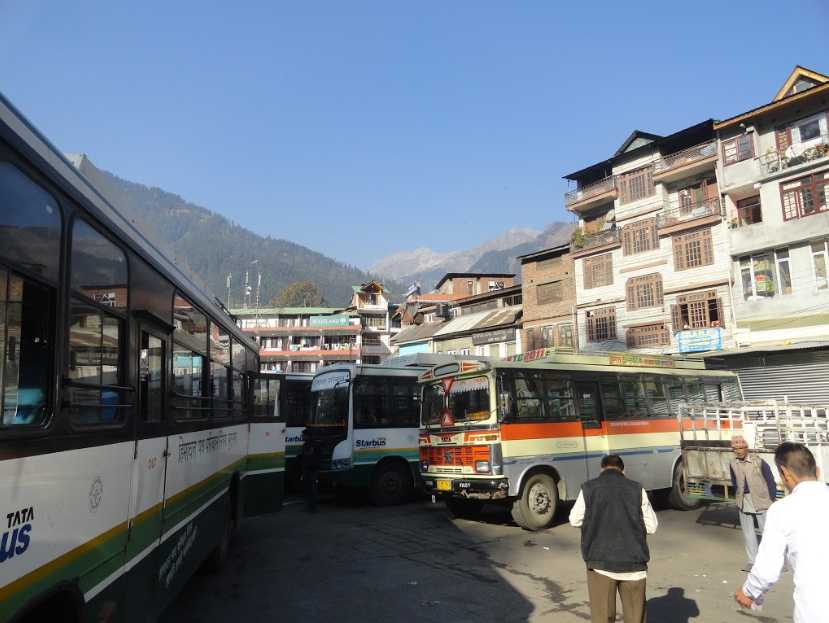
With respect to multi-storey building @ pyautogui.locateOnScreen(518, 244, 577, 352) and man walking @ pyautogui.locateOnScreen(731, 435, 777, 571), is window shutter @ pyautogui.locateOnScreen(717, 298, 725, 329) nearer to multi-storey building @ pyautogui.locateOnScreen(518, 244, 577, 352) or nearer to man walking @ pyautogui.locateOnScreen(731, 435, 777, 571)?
multi-storey building @ pyautogui.locateOnScreen(518, 244, 577, 352)

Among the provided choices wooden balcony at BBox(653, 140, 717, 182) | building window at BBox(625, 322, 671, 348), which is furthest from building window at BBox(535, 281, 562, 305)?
wooden balcony at BBox(653, 140, 717, 182)

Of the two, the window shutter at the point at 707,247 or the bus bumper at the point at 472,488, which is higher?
the window shutter at the point at 707,247

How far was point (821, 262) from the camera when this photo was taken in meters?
24.6

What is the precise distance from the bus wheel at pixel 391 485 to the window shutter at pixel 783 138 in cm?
2316

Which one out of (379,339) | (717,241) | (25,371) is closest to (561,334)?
(717,241)

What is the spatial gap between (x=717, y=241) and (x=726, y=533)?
71.4 feet

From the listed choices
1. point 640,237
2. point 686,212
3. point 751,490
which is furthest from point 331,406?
point 640,237

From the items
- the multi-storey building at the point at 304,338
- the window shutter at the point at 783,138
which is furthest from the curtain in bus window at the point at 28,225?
the multi-storey building at the point at 304,338

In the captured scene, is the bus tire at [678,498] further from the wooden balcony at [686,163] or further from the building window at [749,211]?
the wooden balcony at [686,163]

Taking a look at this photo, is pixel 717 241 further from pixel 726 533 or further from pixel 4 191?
pixel 4 191

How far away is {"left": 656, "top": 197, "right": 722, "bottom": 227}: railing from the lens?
29484 mm

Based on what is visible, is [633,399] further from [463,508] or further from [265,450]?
[265,450]

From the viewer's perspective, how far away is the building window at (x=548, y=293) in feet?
124

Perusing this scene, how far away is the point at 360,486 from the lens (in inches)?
562
